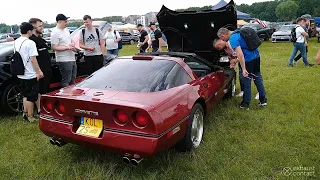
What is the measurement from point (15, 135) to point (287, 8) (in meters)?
115

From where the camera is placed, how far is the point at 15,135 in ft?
14.1

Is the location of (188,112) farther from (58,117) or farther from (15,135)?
(15,135)

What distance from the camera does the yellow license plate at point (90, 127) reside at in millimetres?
2895

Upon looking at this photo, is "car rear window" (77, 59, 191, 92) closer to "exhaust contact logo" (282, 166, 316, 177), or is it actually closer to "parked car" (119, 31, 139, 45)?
"exhaust contact logo" (282, 166, 316, 177)

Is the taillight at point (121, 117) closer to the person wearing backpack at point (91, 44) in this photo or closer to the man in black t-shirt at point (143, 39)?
the person wearing backpack at point (91, 44)

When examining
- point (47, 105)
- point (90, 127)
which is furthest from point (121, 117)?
point (47, 105)

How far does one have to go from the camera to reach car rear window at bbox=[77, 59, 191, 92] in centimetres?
329

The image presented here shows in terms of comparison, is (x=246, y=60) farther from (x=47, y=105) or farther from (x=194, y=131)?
(x=47, y=105)

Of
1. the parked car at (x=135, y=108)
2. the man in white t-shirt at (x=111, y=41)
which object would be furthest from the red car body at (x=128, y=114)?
the man in white t-shirt at (x=111, y=41)

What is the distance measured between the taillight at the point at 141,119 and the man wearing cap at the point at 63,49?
3233 mm

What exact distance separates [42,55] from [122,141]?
9.90ft

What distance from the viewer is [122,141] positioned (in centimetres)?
274

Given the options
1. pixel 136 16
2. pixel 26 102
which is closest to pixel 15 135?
pixel 26 102

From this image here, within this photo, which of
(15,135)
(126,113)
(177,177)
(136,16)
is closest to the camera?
(126,113)
